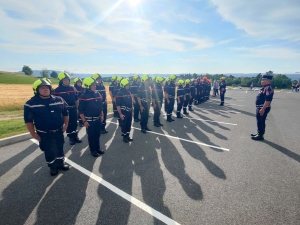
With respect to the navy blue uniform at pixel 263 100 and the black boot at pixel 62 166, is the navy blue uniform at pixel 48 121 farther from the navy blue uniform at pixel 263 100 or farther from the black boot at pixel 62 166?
the navy blue uniform at pixel 263 100

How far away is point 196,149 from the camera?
18.4ft

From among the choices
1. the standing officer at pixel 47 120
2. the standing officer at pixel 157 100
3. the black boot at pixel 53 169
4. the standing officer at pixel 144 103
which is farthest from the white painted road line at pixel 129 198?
the standing officer at pixel 157 100

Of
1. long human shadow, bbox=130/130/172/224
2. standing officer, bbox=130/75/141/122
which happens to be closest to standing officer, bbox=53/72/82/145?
long human shadow, bbox=130/130/172/224

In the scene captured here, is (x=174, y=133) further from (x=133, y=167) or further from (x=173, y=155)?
(x=133, y=167)

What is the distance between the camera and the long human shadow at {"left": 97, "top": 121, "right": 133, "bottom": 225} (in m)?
2.90

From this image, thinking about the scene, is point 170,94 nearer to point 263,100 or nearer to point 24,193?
point 263,100

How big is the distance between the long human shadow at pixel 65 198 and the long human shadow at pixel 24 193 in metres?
0.19

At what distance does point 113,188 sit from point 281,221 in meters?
2.99

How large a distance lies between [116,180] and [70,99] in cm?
334

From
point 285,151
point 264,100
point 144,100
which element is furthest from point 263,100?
point 144,100

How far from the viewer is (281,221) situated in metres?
2.79

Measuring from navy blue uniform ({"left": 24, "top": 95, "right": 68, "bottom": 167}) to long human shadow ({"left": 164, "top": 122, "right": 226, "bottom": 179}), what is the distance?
3.66m

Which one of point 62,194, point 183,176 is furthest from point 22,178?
point 183,176

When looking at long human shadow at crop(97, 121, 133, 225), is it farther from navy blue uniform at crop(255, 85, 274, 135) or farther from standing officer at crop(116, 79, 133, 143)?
navy blue uniform at crop(255, 85, 274, 135)
